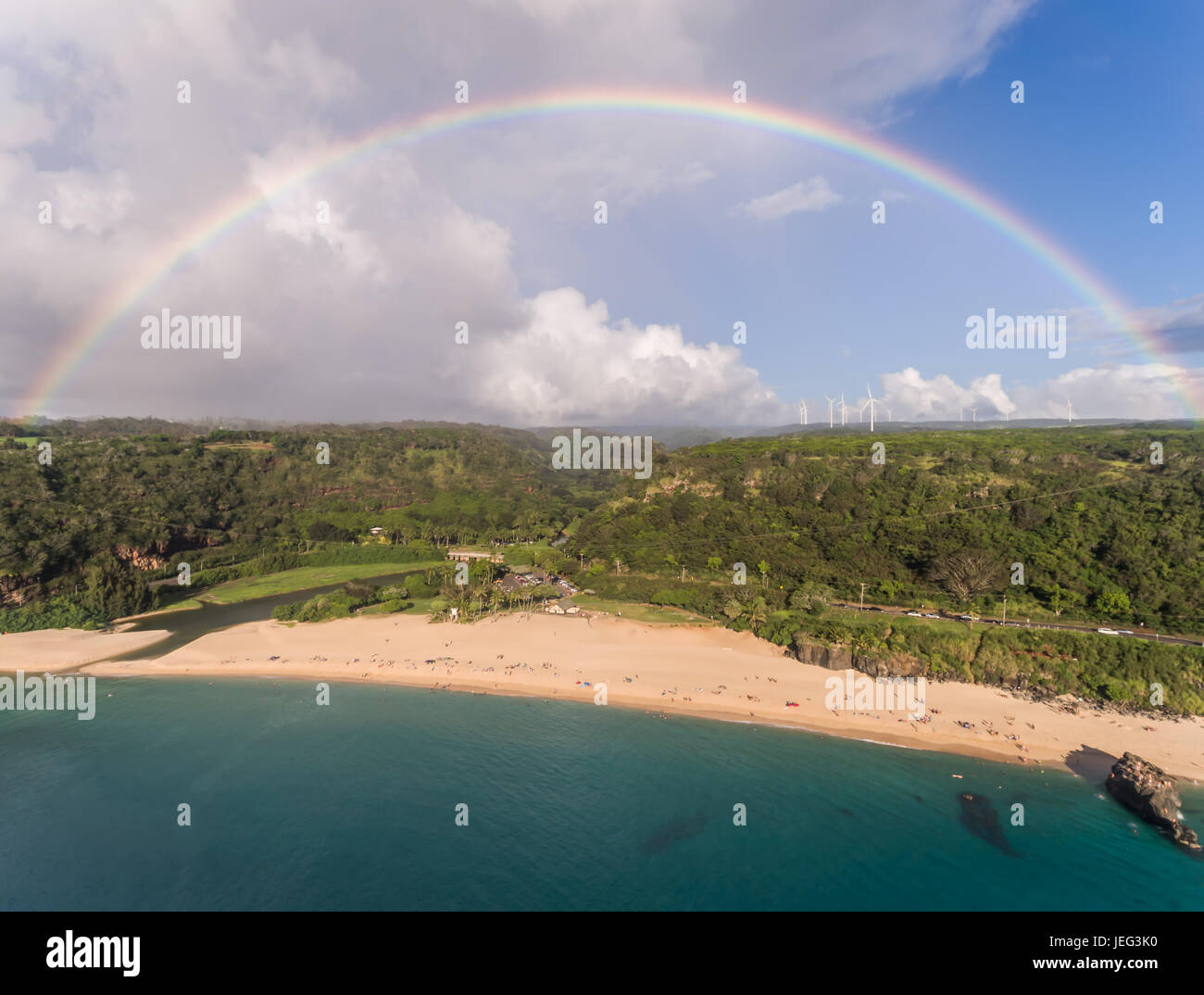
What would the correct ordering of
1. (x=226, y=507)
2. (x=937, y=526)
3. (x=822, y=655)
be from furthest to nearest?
(x=226, y=507), (x=937, y=526), (x=822, y=655)

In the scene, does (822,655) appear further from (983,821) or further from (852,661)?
(983,821)

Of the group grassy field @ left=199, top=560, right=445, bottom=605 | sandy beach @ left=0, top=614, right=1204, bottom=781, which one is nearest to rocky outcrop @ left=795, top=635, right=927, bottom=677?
sandy beach @ left=0, top=614, right=1204, bottom=781

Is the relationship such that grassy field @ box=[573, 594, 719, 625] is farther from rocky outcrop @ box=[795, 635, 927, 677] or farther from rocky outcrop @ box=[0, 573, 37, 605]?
rocky outcrop @ box=[0, 573, 37, 605]

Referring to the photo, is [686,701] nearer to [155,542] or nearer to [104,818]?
[104,818]

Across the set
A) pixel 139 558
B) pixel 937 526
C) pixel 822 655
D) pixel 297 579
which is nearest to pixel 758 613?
pixel 822 655

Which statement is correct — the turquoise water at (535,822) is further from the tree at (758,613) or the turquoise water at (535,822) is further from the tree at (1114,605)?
the tree at (1114,605)

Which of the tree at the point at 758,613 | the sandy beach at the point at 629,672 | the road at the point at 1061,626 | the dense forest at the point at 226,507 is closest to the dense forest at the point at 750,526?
the dense forest at the point at 226,507
